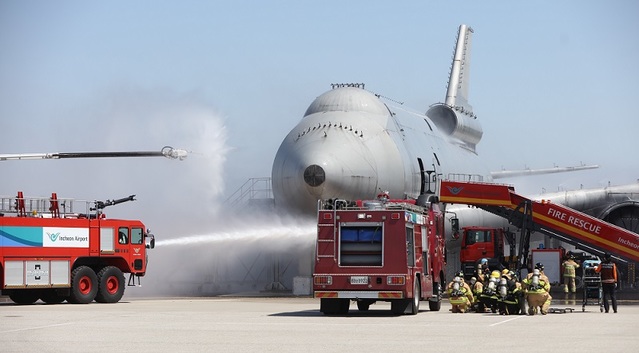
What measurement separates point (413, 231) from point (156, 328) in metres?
8.84

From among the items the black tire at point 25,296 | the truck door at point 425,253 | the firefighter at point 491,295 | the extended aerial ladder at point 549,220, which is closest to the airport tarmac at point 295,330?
the firefighter at point 491,295

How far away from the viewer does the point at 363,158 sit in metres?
43.0

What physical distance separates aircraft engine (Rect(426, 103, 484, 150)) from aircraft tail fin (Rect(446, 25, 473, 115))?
2230mm

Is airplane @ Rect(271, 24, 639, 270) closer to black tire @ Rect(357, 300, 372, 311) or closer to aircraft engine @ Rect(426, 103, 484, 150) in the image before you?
aircraft engine @ Rect(426, 103, 484, 150)

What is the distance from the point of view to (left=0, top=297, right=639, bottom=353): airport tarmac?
63.4 ft

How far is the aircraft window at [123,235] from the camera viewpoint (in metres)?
37.9

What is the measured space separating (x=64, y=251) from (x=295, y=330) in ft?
47.7

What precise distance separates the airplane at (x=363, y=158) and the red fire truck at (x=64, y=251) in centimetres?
602

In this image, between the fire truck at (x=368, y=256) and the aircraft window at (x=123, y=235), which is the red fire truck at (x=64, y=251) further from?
the fire truck at (x=368, y=256)

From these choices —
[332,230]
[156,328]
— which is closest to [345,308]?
[332,230]

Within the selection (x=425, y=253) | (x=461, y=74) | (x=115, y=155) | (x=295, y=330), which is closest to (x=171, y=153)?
(x=115, y=155)

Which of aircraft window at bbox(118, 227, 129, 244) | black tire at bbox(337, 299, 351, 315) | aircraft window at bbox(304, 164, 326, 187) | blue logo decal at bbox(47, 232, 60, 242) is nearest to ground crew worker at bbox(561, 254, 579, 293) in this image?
aircraft window at bbox(304, 164, 326, 187)

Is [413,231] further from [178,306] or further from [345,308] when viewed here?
[178,306]

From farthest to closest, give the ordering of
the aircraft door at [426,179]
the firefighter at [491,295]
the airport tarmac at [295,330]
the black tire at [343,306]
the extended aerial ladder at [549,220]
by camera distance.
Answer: the aircraft door at [426,179]
the extended aerial ladder at [549,220]
the firefighter at [491,295]
the black tire at [343,306]
the airport tarmac at [295,330]
